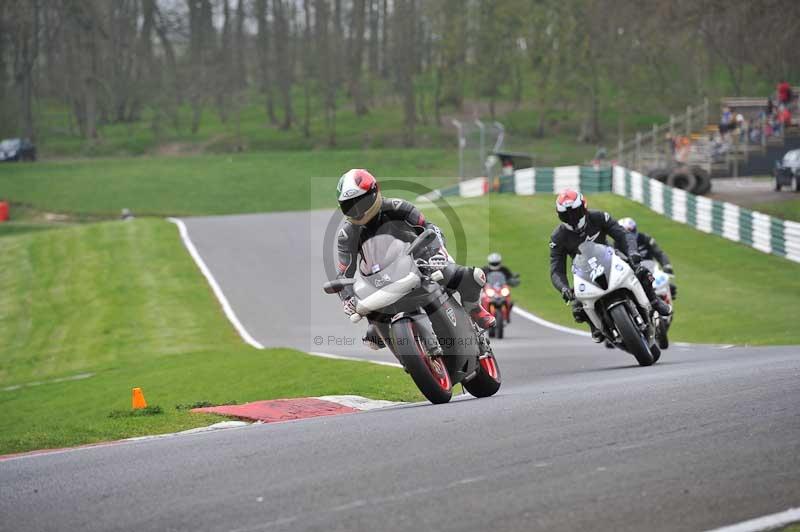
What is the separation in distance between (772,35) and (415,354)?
3362cm

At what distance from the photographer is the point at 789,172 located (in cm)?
3856

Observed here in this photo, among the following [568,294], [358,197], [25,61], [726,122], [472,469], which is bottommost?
[726,122]

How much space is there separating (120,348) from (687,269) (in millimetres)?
14334

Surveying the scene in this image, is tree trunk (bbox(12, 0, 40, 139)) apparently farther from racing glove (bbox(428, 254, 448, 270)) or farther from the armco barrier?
racing glove (bbox(428, 254, 448, 270))

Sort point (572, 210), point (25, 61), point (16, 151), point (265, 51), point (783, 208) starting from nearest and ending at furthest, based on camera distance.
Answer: point (572, 210), point (783, 208), point (16, 151), point (25, 61), point (265, 51)

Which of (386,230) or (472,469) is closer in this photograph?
(472,469)

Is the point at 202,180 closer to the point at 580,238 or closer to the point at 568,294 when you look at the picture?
the point at 580,238

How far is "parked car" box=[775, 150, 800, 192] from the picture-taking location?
38500 mm

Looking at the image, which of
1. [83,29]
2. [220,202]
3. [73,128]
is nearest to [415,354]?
[220,202]

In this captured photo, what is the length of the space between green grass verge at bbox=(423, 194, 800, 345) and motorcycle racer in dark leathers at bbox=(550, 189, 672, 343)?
4877 mm

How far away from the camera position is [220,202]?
172 ft

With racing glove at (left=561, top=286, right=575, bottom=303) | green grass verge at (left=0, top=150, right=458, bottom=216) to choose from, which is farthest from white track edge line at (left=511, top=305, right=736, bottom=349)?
green grass verge at (left=0, top=150, right=458, bottom=216)

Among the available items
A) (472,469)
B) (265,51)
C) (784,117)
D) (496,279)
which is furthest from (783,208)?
(265,51)

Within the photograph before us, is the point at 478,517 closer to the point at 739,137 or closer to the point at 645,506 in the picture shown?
the point at 645,506
